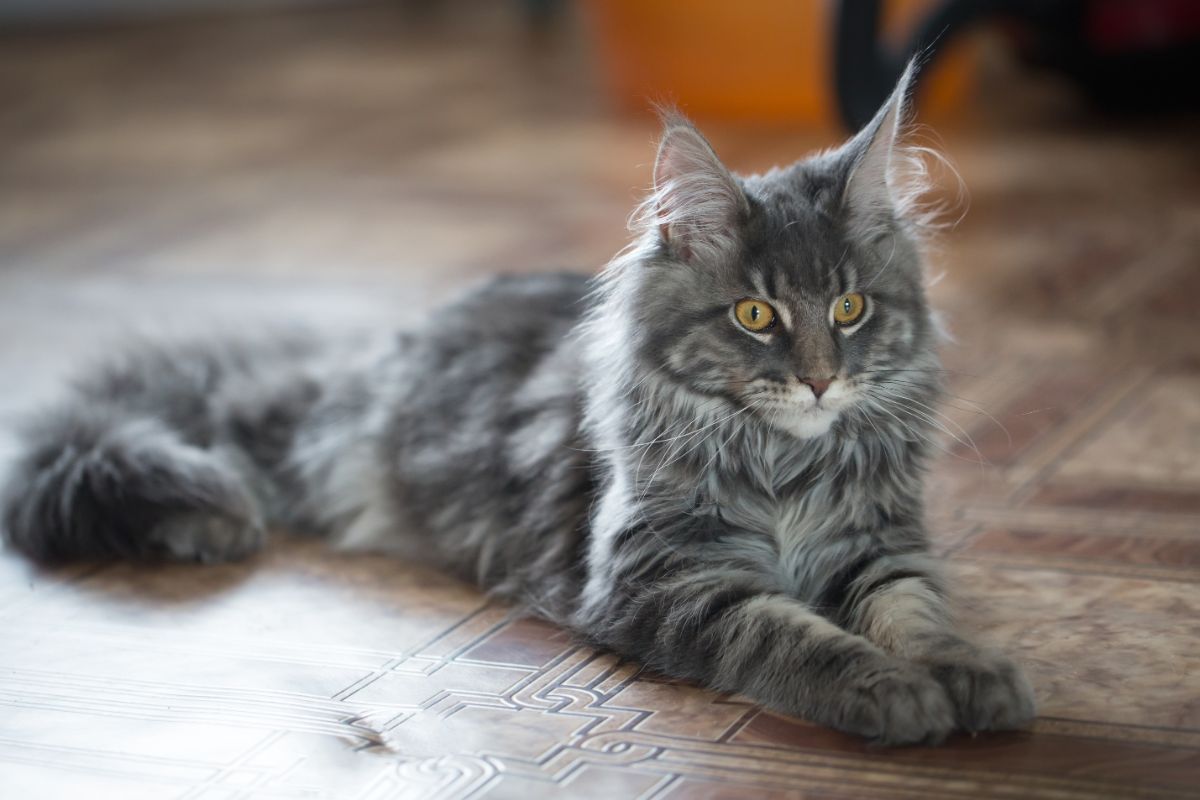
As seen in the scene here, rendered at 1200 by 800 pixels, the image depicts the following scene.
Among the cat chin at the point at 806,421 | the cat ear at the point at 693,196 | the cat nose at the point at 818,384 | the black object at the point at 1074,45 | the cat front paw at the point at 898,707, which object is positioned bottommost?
the cat front paw at the point at 898,707

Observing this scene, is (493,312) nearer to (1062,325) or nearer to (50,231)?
(1062,325)

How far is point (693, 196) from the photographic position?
1932 millimetres

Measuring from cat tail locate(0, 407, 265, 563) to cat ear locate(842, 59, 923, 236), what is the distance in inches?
42.0

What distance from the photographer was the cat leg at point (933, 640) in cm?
170

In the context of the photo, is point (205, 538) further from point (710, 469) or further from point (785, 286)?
→ point (785, 286)

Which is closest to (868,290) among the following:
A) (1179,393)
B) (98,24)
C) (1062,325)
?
(1179,393)

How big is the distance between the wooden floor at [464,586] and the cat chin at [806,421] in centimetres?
35

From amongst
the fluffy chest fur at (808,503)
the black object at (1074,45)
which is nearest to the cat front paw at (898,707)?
the fluffy chest fur at (808,503)

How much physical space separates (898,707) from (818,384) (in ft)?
1.35

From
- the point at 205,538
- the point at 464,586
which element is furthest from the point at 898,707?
the point at 205,538

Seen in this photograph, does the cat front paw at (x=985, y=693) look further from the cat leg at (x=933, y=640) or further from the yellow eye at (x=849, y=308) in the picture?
the yellow eye at (x=849, y=308)

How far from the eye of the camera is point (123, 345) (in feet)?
9.36

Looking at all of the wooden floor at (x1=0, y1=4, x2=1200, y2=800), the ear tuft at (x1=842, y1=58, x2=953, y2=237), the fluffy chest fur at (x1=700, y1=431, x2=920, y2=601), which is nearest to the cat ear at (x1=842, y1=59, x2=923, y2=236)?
the ear tuft at (x1=842, y1=58, x2=953, y2=237)

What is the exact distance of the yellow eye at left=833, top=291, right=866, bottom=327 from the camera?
1902 millimetres
